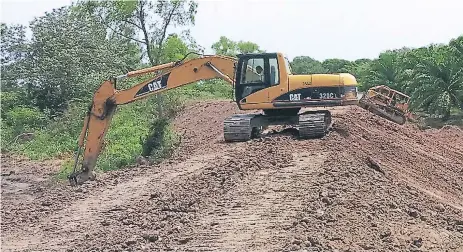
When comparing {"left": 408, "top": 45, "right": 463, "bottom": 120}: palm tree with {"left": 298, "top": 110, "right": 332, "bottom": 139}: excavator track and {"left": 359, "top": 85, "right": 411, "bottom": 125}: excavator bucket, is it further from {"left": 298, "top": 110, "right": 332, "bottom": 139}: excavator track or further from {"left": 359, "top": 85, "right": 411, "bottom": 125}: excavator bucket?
{"left": 298, "top": 110, "right": 332, "bottom": 139}: excavator track

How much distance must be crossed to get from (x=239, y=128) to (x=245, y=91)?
817 mm

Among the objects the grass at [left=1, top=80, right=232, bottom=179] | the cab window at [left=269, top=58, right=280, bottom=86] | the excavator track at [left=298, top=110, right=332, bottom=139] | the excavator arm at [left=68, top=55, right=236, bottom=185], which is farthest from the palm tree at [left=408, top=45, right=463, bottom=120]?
the excavator arm at [left=68, top=55, right=236, bottom=185]

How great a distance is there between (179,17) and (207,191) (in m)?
21.5

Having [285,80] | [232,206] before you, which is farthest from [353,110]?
[232,206]

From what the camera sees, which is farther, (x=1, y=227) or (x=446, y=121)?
(x=446, y=121)

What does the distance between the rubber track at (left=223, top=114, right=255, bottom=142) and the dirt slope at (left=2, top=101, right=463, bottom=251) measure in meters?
0.37

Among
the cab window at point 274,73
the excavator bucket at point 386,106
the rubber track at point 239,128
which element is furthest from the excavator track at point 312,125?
→ the excavator bucket at point 386,106

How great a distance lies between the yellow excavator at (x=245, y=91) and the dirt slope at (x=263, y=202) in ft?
1.73

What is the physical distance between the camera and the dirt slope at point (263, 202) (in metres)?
8.98

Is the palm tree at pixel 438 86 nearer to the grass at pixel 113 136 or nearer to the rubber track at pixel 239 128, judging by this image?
the grass at pixel 113 136

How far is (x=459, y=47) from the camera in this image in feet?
97.9

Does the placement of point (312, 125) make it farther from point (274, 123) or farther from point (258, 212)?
point (258, 212)

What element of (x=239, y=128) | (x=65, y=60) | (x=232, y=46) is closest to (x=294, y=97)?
(x=239, y=128)

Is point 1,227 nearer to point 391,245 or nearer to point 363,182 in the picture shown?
point 363,182
